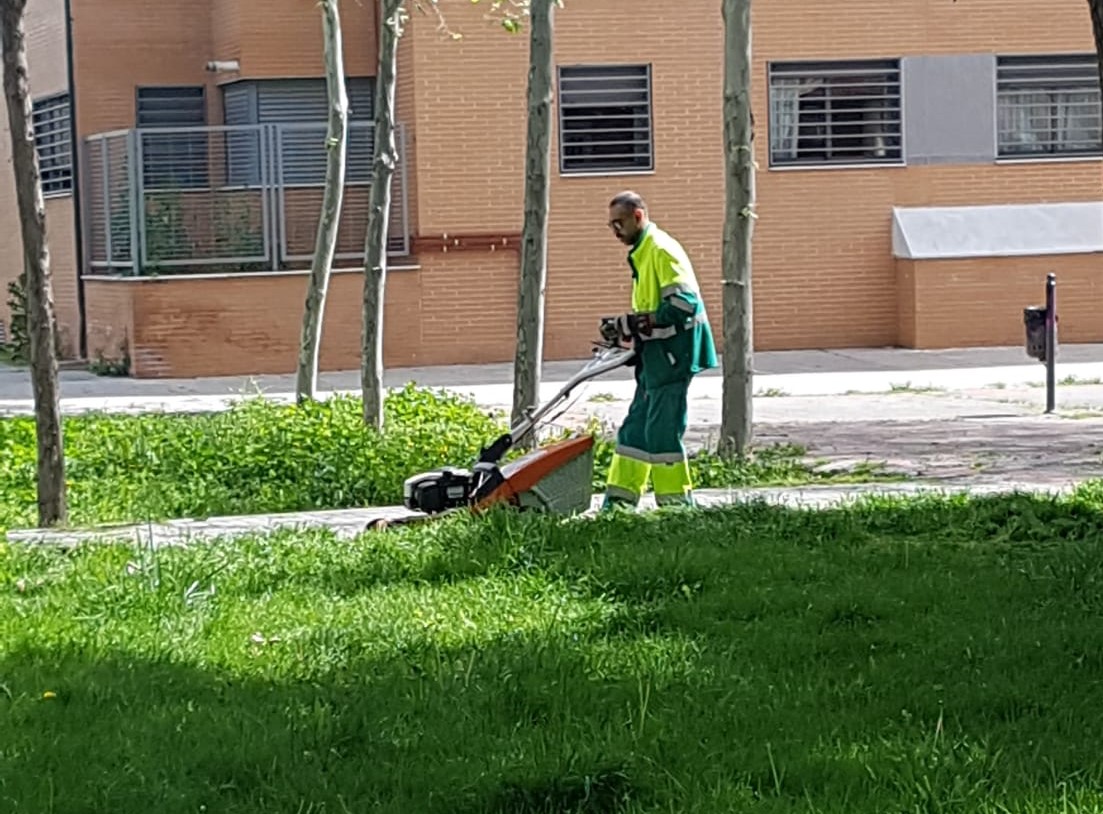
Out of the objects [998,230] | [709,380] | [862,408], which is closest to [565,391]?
[862,408]

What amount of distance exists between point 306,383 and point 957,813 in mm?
12680

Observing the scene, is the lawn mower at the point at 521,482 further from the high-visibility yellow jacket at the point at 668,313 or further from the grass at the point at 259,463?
the grass at the point at 259,463

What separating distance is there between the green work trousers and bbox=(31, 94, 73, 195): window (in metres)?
17.5

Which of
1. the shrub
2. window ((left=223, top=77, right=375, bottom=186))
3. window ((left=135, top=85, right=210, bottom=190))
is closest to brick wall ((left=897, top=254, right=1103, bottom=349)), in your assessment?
window ((left=223, top=77, right=375, bottom=186))

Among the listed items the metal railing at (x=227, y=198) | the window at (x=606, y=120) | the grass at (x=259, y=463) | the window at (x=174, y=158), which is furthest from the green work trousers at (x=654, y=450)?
the window at (x=606, y=120)

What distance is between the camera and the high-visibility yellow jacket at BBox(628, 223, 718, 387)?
11156 mm

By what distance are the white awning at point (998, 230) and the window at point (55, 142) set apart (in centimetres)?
1063

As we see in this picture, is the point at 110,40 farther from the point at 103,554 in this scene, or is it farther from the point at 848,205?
the point at 103,554

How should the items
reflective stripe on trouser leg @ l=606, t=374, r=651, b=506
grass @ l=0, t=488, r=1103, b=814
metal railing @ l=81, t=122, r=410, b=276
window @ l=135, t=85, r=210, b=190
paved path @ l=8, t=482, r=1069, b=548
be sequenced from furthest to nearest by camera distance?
window @ l=135, t=85, r=210, b=190
metal railing @ l=81, t=122, r=410, b=276
reflective stripe on trouser leg @ l=606, t=374, r=651, b=506
paved path @ l=8, t=482, r=1069, b=548
grass @ l=0, t=488, r=1103, b=814

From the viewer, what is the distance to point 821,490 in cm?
1332

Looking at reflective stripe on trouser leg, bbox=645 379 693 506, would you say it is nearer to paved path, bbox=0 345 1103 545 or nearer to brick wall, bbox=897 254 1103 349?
paved path, bbox=0 345 1103 545

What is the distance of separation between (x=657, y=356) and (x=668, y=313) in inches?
10.4

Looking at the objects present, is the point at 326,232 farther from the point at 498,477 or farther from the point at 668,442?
the point at 498,477

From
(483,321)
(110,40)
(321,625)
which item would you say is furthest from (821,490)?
(110,40)
